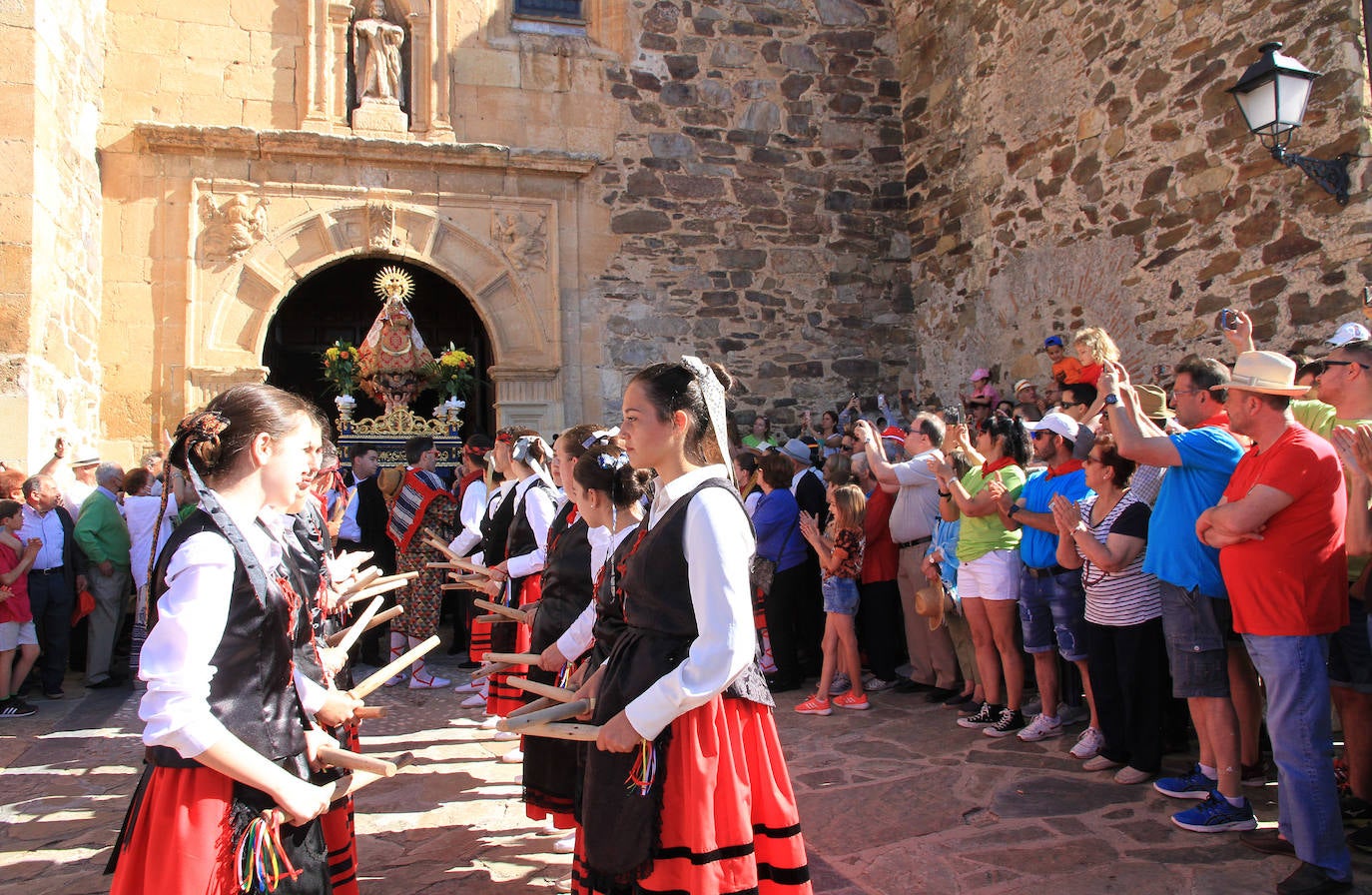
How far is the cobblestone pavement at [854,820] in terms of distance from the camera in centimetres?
336

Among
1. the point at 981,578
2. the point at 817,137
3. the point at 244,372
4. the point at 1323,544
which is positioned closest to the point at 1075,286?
the point at 817,137

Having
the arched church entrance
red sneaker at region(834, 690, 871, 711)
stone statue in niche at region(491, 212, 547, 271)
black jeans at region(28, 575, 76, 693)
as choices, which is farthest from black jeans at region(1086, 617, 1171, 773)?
the arched church entrance

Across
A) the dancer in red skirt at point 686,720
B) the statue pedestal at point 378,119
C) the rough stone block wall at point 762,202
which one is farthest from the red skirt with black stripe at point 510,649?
the statue pedestal at point 378,119

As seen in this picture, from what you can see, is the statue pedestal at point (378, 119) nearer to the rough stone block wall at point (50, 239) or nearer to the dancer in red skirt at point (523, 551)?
the rough stone block wall at point (50, 239)

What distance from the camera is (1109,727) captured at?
4.41 metres

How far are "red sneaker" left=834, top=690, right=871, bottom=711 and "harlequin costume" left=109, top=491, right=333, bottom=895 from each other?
13.7 ft

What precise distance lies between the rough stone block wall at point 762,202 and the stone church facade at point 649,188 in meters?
0.03

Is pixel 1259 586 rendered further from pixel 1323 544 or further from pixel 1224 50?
pixel 1224 50

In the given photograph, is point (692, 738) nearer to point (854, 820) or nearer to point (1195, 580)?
point (854, 820)

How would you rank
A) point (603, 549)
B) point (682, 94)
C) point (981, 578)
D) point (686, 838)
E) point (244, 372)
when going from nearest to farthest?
point (686, 838) < point (603, 549) < point (981, 578) < point (244, 372) < point (682, 94)

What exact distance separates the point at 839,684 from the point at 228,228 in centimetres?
721

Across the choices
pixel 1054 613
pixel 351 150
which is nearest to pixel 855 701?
pixel 1054 613

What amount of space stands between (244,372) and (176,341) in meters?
0.67

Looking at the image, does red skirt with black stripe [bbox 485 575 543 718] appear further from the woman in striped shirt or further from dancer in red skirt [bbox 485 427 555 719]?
the woman in striped shirt
